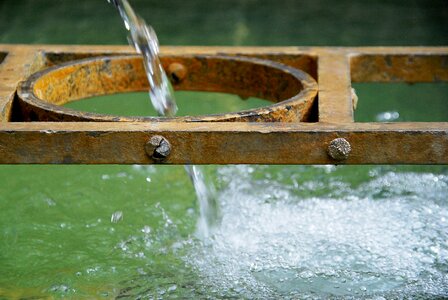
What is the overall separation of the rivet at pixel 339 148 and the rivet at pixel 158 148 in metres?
0.41

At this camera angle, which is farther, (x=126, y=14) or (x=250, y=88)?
(x=250, y=88)

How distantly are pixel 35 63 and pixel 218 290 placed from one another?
99 centimetres

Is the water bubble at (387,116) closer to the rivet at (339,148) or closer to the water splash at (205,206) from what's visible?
the water splash at (205,206)

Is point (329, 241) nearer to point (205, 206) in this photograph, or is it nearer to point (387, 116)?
point (205, 206)

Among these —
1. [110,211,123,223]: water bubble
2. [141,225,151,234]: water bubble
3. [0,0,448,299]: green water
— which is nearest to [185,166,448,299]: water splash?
[0,0,448,299]: green water

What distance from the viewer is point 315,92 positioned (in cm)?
291

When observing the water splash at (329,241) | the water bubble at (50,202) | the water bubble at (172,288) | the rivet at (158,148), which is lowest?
the water bubble at (172,288)

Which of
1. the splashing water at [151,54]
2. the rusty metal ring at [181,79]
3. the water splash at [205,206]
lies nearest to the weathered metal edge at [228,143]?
the rusty metal ring at [181,79]

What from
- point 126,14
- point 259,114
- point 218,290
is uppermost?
point 126,14

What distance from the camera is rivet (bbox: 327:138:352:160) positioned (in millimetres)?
2473

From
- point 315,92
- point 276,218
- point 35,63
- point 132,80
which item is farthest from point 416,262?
point 35,63

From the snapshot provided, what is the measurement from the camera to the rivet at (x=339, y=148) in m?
2.47

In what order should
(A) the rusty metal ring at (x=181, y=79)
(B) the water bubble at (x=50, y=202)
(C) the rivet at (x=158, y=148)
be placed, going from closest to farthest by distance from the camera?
(C) the rivet at (x=158, y=148), (A) the rusty metal ring at (x=181, y=79), (B) the water bubble at (x=50, y=202)

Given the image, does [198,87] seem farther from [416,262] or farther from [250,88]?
[416,262]
